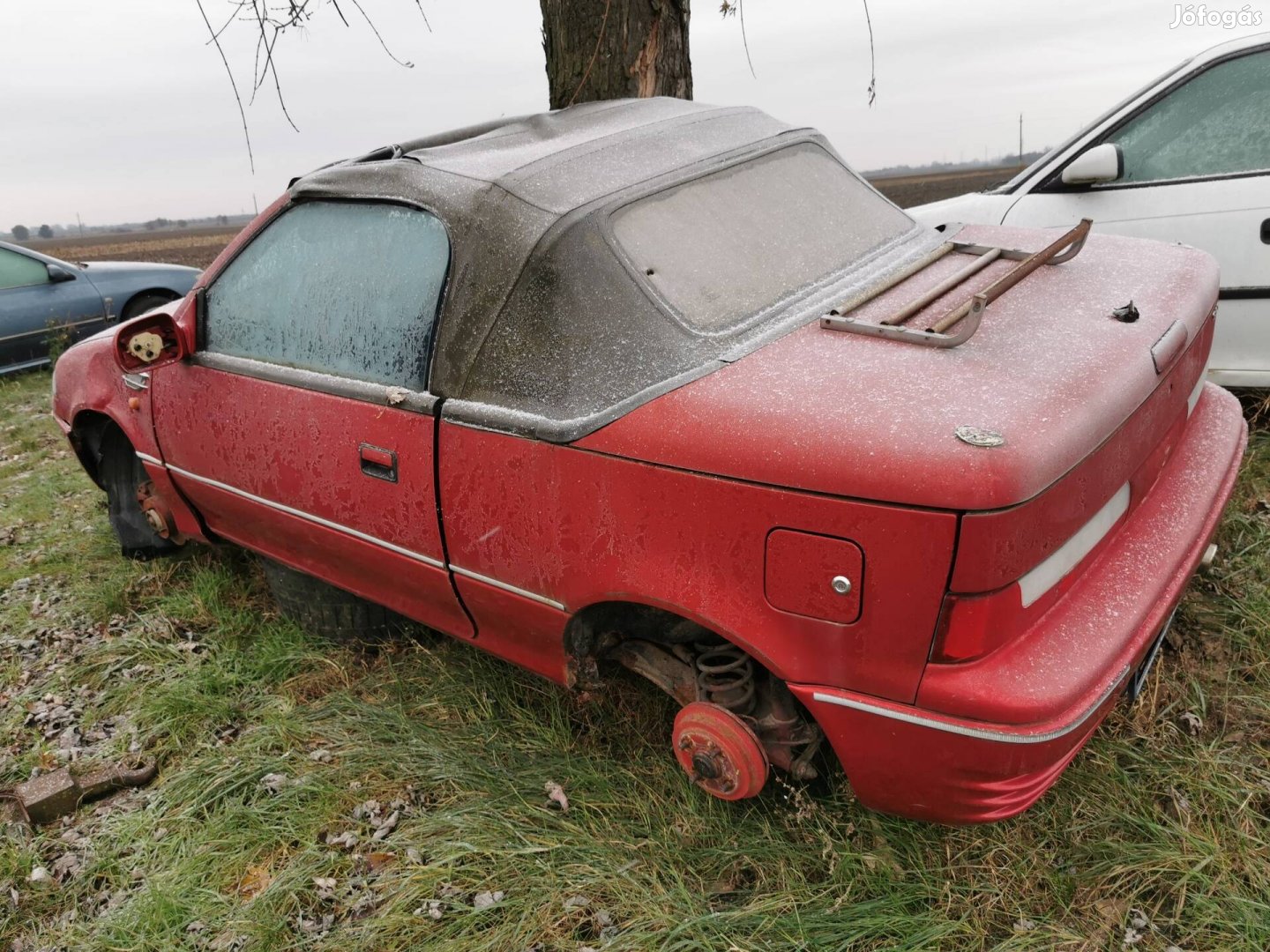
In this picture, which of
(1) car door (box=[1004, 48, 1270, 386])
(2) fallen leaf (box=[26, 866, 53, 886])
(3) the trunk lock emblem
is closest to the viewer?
(3) the trunk lock emblem

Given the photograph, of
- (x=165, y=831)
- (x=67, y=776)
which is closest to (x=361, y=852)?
(x=165, y=831)

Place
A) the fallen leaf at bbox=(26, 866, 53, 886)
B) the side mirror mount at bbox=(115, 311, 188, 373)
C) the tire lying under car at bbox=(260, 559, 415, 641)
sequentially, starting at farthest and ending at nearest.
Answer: the tire lying under car at bbox=(260, 559, 415, 641) → the side mirror mount at bbox=(115, 311, 188, 373) → the fallen leaf at bbox=(26, 866, 53, 886)

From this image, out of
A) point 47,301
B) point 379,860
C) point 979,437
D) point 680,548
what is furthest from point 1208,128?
point 47,301

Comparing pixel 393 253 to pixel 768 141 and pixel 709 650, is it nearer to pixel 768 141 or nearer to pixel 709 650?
pixel 768 141

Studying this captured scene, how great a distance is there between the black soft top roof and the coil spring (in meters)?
0.60

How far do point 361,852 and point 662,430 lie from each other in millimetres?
1377

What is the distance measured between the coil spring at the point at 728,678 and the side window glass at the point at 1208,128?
10.0ft

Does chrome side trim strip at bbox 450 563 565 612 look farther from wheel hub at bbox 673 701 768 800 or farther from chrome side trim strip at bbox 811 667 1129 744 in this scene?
chrome side trim strip at bbox 811 667 1129 744

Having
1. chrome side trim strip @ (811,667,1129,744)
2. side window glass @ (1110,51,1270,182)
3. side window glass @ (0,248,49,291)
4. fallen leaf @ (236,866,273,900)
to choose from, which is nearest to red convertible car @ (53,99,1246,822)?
chrome side trim strip @ (811,667,1129,744)

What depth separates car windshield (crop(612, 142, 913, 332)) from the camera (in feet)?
7.48

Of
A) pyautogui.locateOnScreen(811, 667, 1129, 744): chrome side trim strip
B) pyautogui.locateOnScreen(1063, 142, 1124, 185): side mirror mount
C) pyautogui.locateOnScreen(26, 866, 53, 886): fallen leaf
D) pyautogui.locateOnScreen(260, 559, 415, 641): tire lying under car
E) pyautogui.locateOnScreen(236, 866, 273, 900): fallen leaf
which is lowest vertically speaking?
pyautogui.locateOnScreen(26, 866, 53, 886): fallen leaf

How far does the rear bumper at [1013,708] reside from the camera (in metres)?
1.71

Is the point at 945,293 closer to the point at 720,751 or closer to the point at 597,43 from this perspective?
the point at 720,751

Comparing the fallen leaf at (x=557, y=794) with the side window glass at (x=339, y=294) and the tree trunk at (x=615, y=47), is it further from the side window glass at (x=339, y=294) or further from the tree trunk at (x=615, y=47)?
the tree trunk at (x=615, y=47)
